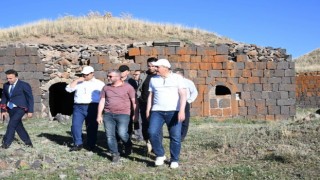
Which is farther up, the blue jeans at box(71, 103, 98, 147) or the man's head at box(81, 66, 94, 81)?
the man's head at box(81, 66, 94, 81)

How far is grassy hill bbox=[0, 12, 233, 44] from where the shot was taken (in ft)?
73.2

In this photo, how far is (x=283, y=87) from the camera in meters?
15.7

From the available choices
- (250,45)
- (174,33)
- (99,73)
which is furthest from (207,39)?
(99,73)

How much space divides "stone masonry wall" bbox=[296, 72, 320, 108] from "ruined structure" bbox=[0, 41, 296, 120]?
781 centimetres

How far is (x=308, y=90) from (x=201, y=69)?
33.6 ft

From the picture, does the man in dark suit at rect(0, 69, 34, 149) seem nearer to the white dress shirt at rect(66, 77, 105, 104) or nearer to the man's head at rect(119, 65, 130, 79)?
the white dress shirt at rect(66, 77, 105, 104)

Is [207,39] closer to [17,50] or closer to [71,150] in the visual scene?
[17,50]

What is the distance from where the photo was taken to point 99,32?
23719 mm

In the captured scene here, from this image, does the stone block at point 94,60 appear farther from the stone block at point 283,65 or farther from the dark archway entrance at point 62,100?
the stone block at point 283,65

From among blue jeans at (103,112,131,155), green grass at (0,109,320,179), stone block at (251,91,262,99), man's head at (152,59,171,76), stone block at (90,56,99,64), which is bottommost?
green grass at (0,109,320,179)

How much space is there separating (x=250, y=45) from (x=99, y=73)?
5.84m

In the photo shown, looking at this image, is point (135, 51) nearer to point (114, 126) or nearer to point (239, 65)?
point (239, 65)

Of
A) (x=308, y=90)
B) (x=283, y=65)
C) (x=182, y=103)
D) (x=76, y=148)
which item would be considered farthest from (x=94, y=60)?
(x=308, y=90)

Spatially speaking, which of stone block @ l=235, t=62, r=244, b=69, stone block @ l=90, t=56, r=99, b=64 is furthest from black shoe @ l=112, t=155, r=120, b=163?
stone block @ l=235, t=62, r=244, b=69
